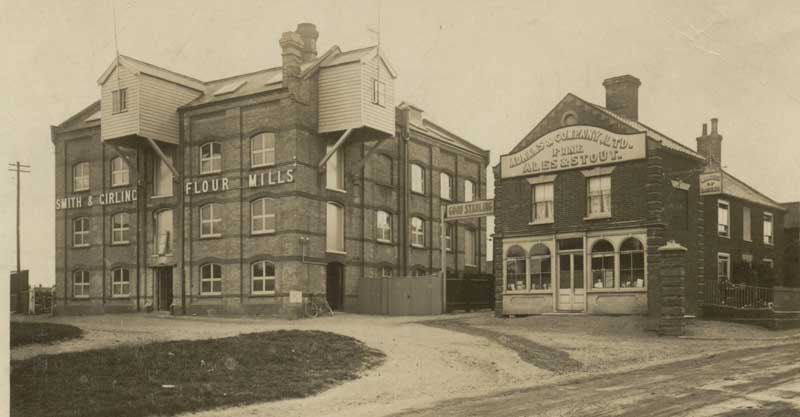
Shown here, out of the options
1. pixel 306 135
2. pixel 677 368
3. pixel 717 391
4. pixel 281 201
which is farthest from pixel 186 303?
pixel 717 391

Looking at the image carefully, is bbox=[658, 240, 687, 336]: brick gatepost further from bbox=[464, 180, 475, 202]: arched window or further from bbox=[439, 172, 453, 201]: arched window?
bbox=[464, 180, 475, 202]: arched window

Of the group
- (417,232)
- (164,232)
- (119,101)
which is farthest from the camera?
(417,232)

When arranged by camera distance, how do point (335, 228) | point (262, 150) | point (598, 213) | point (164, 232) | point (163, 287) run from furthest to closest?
point (163, 287) < point (164, 232) < point (335, 228) < point (262, 150) < point (598, 213)

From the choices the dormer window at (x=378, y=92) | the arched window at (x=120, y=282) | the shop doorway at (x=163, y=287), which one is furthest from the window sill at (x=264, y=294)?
the dormer window at (x=378, y=92)

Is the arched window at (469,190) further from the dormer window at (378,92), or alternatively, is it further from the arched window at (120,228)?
the arched window at (120,228)

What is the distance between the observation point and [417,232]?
4091cm

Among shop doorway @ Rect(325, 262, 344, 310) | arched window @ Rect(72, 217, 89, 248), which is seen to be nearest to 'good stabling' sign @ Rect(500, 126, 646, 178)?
shop doorway @ Rect(325, 262, 344, 310)

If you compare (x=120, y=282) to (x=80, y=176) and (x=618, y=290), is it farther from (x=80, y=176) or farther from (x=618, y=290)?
(x=618, y=290)

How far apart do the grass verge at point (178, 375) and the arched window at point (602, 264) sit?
1179 cm

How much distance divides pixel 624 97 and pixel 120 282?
24137 millimetres

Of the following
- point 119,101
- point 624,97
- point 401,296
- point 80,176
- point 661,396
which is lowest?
point 661,396

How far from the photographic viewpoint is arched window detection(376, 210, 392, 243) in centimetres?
Answer: 3797

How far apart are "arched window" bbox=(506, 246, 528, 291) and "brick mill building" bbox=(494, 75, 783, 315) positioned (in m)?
0.04

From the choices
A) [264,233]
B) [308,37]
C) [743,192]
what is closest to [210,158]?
[264,233]
